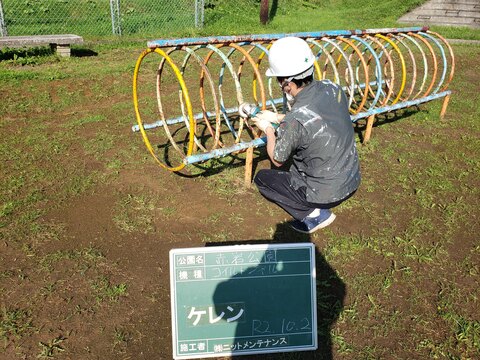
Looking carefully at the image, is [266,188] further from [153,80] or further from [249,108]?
[153,80]

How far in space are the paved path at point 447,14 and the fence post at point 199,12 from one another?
292 inches

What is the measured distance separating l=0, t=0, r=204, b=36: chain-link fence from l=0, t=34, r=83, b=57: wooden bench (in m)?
1.56

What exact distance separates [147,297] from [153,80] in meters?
5.45

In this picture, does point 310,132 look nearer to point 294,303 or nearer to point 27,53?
point 294,303

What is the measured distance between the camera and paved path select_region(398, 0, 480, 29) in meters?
14.0

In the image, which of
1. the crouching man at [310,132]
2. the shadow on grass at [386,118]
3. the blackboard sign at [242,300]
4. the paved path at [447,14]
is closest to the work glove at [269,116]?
the crouching man at [310,132]

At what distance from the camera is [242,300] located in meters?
2.47

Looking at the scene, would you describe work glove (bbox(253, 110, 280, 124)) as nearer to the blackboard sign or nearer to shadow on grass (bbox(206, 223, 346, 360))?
shadow on grass (bbox(206, 223, 346, 360))

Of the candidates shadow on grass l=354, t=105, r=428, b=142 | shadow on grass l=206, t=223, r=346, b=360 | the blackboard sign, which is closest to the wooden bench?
shadow on grass l=354, t=105, r=428, b=142

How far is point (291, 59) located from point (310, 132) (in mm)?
551

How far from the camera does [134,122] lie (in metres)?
5.97

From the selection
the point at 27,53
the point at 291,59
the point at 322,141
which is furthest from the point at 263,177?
Result: the point at 27,53

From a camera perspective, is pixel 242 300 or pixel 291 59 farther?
pixel 291 59

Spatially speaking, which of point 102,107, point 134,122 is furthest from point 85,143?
point 102,107
